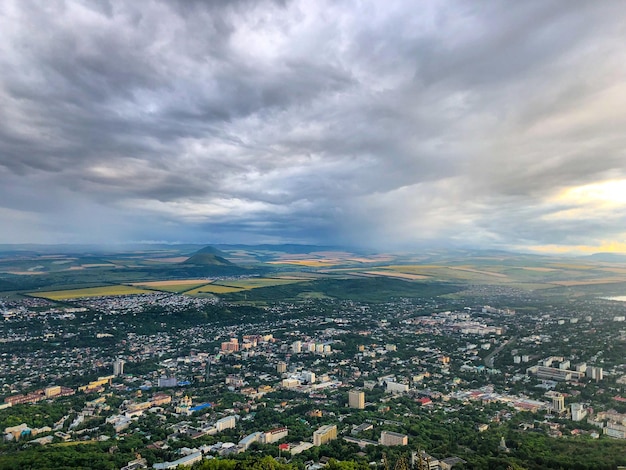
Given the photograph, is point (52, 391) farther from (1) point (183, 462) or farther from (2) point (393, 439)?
(2) point (393, 439)

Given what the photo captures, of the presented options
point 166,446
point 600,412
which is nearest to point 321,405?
point 166,446

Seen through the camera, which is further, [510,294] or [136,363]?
[510,294]

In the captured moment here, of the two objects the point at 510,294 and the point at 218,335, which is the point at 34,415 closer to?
the point at 218,335

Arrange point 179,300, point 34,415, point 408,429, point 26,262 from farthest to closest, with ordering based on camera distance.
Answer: point 26,262, point 179,300, point 34,415, point 408,429

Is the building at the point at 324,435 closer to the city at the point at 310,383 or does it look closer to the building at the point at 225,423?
the city at the point at 310,383

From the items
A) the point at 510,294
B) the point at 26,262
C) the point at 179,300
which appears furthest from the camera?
the point at 26,262

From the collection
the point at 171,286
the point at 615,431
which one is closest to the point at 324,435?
the point at 615,431
